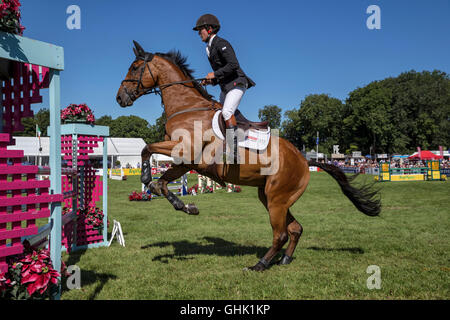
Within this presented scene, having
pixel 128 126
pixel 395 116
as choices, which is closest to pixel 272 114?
pixel 395 116

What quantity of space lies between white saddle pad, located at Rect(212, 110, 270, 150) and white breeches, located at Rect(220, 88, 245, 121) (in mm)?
171

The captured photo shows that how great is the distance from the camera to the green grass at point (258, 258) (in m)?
4.13

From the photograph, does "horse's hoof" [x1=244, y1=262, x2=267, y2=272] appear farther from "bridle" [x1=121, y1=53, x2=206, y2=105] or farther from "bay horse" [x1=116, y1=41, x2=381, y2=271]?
"bridle" [x1=121, y1=53, x2=206, y2=105]

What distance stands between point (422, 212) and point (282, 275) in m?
8.52

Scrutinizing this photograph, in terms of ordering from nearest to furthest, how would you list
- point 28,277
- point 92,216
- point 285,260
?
point 28,277 → point 285,260 → point 92,216

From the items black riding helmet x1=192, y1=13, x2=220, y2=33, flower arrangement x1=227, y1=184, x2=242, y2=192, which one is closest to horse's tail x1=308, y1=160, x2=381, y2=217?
black riding helmet x1=192, y1=13, x2=220, y2=33

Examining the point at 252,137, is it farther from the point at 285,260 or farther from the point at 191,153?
the point at 285,260

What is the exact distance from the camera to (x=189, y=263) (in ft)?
17.6

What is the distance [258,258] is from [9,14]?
4.81 meters

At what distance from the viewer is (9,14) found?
281cm

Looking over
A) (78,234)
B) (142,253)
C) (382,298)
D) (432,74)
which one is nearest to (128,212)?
(78,234)

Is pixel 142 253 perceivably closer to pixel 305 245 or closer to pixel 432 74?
pixel 305 245

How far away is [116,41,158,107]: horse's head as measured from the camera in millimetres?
5113

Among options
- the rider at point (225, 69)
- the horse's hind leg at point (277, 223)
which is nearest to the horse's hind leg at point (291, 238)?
the horse's hind leg at point (277, 223)
